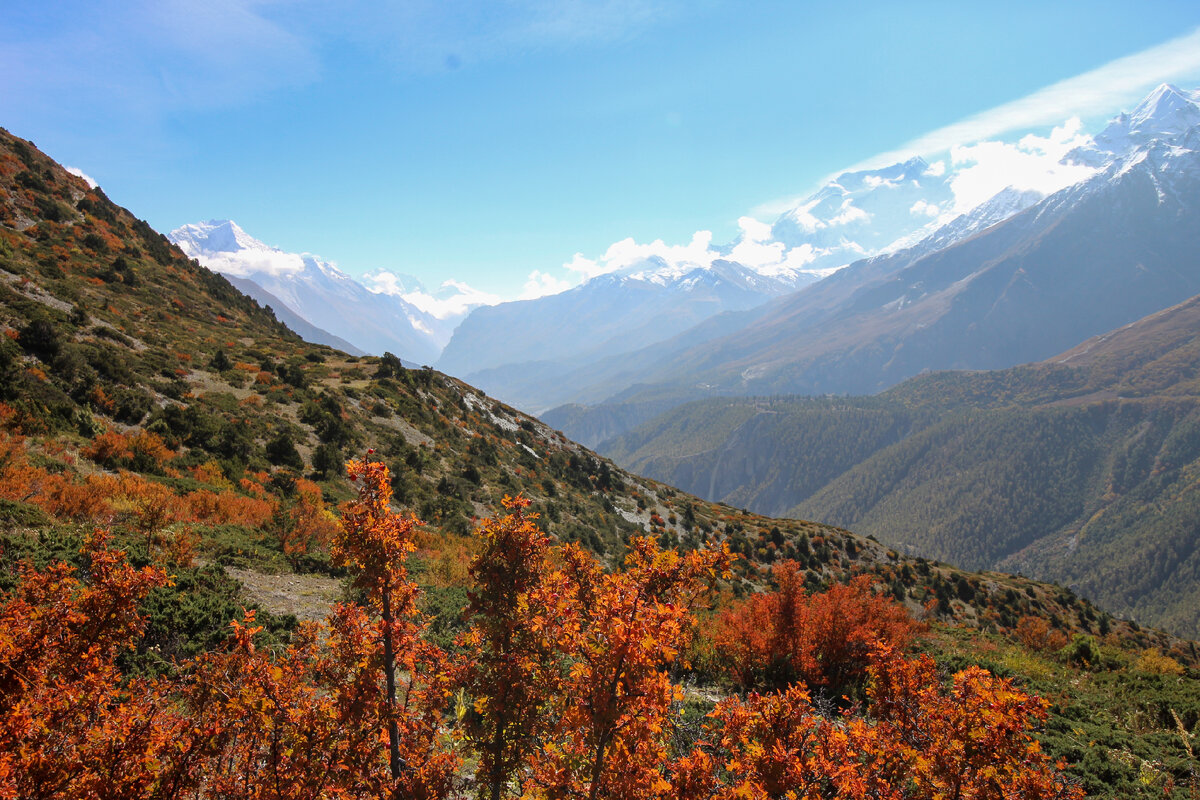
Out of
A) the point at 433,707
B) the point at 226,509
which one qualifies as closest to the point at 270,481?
the point at 226,509

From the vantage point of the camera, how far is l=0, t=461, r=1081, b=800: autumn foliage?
3.55m

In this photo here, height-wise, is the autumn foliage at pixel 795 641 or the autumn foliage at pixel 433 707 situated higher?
the autumn foliage at pixel 433 707

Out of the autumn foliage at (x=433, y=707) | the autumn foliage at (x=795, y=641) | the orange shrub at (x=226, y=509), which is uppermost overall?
the orange shrub at (x=226, y=509)

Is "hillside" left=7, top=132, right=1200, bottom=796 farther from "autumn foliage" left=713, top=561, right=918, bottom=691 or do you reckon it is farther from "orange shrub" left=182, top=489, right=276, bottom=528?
"autumn foliage" left=713, top=561, right=918, bottom=691

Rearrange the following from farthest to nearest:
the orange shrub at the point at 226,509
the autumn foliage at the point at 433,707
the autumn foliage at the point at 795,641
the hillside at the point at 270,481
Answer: the orange shrub at the point at 226,509, the autumn foliage at the point at 795,641, the hillside at the point at 270,481, the autumn foliage at the point at 433,707

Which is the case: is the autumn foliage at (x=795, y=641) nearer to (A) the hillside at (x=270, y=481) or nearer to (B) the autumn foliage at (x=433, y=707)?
(A) the hillside at (x=270, y=481)

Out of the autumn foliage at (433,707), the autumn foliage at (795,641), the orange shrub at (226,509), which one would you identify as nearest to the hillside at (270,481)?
the orange shrub at (226,509)

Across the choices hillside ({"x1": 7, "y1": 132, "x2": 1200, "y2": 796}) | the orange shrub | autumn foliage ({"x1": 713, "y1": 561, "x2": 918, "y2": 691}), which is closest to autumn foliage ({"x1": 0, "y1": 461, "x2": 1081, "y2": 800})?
hillside ({"x1": 7, "y1": 132, "x2": 1200, "y2": 796})

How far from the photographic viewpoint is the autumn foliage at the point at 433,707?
3547 millimetres

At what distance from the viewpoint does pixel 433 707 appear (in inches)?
172

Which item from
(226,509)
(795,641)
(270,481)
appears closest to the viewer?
(795,641)

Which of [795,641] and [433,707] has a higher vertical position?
[433,707]

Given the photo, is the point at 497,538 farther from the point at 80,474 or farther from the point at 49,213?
the point at 49,213

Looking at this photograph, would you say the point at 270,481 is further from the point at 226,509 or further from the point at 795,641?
the point at 795,641
